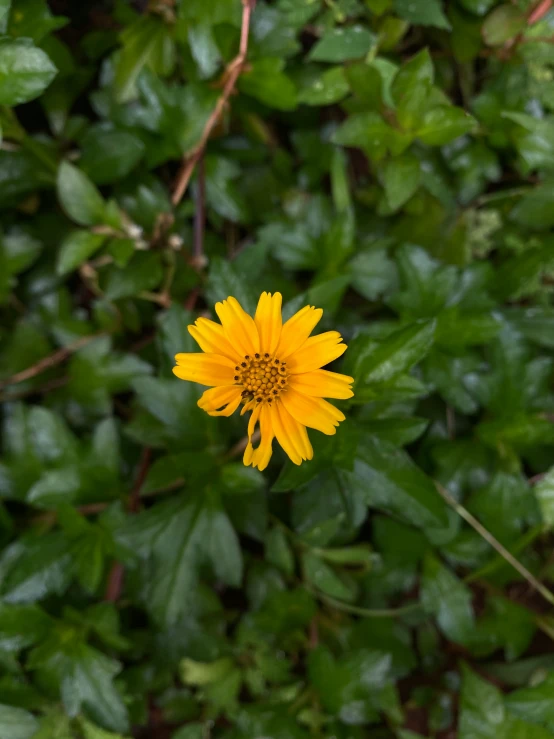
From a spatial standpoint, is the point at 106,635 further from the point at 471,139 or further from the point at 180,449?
the point at 471,139

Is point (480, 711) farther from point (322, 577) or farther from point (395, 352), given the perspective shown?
point (395, 352)

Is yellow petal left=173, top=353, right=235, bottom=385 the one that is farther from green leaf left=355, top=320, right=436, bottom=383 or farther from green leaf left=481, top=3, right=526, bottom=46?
green leaf left=481, top=3, right=526, bottom=46

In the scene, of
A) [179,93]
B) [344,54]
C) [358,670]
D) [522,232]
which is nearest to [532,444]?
[522,232]

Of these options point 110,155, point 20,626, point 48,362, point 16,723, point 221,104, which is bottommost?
point 16,723

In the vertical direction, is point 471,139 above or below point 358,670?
above

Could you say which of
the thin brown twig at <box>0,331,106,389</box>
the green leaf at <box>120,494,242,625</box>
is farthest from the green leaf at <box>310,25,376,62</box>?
the green leaf at <box>120,494,242,625</box>

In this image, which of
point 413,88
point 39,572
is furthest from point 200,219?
point 39,572
